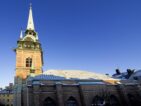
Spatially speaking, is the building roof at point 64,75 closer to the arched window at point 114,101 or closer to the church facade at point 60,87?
the church facade at point 60,87

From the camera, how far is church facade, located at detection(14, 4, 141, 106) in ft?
106

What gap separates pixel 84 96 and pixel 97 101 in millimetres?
3021

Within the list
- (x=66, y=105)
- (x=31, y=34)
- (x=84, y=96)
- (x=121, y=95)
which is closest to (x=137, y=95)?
(x=121, y=95)

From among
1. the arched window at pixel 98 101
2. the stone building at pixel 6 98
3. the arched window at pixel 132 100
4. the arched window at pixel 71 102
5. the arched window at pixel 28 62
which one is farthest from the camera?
the stone building at pixel 6 98

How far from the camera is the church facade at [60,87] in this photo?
32.4 m

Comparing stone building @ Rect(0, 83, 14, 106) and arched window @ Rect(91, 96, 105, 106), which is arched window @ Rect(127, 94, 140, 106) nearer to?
arched window @ Rect(91, 96, 105, 106)

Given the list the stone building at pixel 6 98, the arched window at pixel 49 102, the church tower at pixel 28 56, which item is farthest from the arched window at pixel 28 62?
the stone building at pixel 6 98

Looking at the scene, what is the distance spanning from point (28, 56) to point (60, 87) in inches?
509

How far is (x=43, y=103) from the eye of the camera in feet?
104

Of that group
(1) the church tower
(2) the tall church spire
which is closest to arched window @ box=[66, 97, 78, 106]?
(1) the church tower

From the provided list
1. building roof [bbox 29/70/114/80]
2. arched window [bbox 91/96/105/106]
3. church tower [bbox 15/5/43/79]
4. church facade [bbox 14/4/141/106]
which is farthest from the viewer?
church tower [bbox 15/5/43/79]

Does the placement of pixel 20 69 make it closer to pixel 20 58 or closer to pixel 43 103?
pixel 20 58

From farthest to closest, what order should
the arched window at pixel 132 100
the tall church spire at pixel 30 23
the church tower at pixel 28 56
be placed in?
the tall church spire at pixel 30 23, the church tower at pixel 28 56, the arched window at pixel 132 100

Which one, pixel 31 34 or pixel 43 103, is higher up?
pixel 31 34
